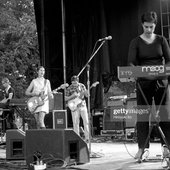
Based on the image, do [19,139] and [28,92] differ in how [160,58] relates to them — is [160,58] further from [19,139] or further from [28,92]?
[28,92]

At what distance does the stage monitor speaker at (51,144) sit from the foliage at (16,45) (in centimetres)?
896

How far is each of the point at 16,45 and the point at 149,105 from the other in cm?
1030

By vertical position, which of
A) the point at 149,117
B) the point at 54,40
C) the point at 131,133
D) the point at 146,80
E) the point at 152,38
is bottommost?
the point at 131,133

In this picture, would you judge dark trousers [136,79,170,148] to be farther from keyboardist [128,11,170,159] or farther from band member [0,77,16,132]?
band member [0,77,16,132]

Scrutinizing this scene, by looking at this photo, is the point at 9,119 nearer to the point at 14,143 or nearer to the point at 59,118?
the point at 59,118

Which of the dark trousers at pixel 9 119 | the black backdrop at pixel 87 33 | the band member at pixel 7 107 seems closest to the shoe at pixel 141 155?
the band member at pixel 7 107

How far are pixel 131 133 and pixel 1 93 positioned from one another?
6377 millimetres

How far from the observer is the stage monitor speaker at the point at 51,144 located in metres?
3.92

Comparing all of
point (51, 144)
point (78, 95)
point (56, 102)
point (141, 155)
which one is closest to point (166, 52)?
point (141, 155)

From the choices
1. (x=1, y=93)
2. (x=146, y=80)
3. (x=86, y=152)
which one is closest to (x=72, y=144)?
(x=86, y=152)

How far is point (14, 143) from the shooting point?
15.7ft

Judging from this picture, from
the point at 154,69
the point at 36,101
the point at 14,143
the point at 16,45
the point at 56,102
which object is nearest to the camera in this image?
the point at 154,69

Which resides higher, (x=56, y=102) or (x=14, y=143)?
(x=56, y=102)

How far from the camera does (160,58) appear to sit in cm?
369
